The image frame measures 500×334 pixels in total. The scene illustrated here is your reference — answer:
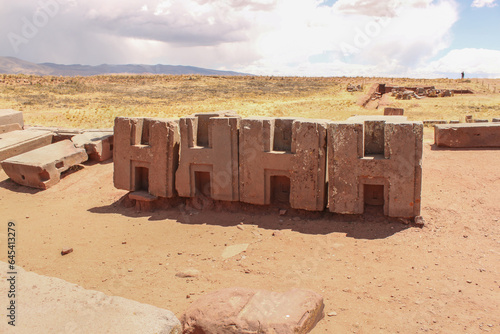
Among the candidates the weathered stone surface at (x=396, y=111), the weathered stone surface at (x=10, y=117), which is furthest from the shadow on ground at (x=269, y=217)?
the weathered stone surface at (x=396, y=111)

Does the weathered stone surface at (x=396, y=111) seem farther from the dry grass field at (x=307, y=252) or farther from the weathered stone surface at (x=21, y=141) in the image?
the weathered stone surface at (x=21, y=141)

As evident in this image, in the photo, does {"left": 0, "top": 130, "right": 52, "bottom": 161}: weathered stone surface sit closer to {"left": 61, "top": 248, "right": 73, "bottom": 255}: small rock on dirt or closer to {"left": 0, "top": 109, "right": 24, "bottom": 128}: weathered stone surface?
{"left": 0, "top": 109, "right": 24, "bottom": 128}: weathered stone surface

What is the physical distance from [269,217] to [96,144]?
620 cm

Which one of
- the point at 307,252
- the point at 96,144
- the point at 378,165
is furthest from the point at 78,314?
the point at 96,144

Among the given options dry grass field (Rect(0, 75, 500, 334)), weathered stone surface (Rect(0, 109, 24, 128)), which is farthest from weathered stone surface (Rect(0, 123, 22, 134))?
dry grass field (Rect(0, 75, 500, 334))

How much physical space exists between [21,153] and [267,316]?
10524mm

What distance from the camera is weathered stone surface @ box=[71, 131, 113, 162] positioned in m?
11.2

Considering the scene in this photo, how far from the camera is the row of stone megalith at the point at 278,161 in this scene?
647cm

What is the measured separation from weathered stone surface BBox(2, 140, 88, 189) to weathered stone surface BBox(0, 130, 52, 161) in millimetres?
1087

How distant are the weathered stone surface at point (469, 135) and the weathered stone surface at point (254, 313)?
8368 millimetres

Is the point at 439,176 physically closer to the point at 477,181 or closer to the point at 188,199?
the point at 477,181

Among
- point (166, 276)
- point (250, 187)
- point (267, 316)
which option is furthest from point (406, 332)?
point (250, 187)

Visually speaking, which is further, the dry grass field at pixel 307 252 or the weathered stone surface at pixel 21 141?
the weathered stone surface at pixel 21 141

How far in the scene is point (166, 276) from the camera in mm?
5695
